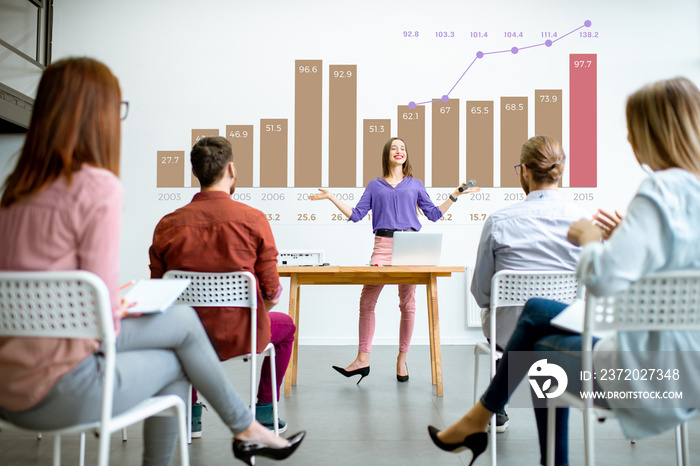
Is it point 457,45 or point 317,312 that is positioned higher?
point 457,45

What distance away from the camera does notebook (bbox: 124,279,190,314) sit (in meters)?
1.11

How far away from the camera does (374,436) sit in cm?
211

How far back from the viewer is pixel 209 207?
1.78 meters

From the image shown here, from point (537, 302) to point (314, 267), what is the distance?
4.98 ft

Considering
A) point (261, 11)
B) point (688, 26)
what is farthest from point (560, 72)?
point (261, 11)

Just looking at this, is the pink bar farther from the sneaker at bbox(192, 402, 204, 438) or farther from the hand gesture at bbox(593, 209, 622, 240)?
the sneaker at bbox(192, 402, 204, 438)

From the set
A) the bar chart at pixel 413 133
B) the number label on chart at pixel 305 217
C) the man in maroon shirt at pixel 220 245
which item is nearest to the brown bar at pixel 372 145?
the bar chart at pixel 413 133

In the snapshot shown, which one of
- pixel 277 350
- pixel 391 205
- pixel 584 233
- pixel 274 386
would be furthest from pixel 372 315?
pixel 584 233

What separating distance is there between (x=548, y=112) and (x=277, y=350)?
347 centimetres

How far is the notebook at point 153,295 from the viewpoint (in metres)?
1.11

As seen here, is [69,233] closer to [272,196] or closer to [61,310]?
[61,310]

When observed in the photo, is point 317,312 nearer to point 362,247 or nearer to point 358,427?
point 362,247

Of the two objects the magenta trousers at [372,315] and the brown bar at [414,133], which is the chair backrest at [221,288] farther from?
the brown bar at [414,133]

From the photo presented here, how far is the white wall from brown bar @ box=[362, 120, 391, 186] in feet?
0.23
